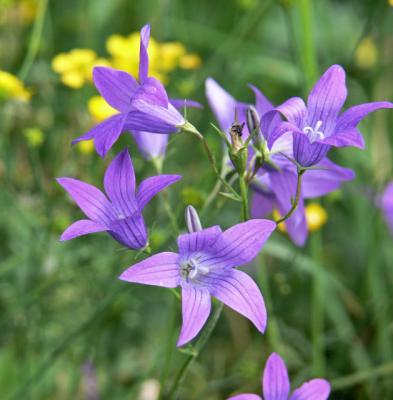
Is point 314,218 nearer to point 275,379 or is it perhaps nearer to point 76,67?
point 76,67

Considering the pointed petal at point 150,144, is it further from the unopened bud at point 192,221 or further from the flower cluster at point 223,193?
the unopened bud at point 192,221

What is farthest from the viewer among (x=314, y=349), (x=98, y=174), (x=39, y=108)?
(x=39, y=108)

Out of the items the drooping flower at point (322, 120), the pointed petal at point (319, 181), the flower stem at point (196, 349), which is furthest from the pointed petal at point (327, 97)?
the flower stem at point (196, 349)

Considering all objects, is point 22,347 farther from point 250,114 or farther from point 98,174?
point 250,114

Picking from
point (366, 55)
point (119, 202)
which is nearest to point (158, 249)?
point (119, 202)

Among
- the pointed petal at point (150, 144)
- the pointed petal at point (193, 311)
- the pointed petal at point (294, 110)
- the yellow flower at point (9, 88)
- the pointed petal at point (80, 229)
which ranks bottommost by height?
the pointed petal at point (193, 311)

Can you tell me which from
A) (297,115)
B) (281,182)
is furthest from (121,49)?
(297,115)

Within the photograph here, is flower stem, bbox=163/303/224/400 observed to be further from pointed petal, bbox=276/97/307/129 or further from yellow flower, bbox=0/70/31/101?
yellow flower, bbox=0/70/31/101
